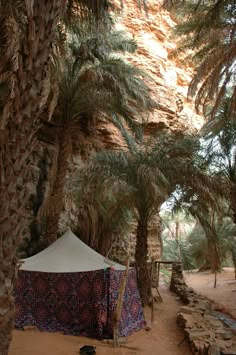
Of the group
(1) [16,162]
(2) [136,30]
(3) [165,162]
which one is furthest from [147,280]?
(2) [136,30]

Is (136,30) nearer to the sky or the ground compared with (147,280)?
nearer to the sky

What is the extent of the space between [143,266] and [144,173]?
3.30 m

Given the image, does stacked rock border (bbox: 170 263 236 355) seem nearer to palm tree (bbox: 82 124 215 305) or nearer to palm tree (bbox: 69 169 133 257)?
palm tree (bbox: 82 124 215 305)

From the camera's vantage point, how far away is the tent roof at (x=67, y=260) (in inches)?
344

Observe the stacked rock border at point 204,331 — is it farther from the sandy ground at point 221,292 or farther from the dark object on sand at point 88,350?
the dark object on sand at point 88,350

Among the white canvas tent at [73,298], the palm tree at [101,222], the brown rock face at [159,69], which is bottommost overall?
the white canvas tent at [73,298]

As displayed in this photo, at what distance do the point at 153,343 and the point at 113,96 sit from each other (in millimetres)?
7264

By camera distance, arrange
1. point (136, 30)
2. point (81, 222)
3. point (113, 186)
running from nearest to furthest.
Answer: point (113, 186)
point (81, 222)
point (136, 30)

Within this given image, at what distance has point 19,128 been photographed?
3.84 metres

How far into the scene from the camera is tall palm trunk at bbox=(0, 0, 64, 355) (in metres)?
3.66

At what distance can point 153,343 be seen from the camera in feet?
26.0

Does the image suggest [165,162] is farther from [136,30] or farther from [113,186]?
[136,30]

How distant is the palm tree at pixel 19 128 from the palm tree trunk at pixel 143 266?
754 cm

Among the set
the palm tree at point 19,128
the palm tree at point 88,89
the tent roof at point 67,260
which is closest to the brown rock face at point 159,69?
the palm tree at point 88,89
